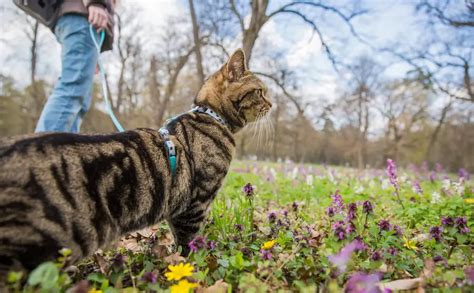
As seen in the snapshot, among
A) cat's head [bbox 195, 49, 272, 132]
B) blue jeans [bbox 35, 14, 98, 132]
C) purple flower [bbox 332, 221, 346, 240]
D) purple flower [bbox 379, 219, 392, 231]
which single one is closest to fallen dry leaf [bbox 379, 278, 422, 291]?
purple flower [bbox 332, 221, 346, 240]

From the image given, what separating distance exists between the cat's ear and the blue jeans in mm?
1673

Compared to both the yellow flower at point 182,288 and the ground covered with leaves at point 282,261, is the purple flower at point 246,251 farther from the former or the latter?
the yellow flower at point 182,288

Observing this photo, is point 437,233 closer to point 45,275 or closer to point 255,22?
point 45,275

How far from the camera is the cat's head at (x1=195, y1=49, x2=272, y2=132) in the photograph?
289 centimetres

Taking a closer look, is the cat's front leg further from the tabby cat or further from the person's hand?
the person's hand

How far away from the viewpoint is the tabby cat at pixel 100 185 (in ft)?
4.77

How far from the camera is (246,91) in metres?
2.95

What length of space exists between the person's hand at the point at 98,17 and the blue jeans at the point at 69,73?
138 millimetres

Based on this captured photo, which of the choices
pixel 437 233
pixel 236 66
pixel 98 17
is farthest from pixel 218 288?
pixel 98 17

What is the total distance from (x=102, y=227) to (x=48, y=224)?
0.27 m

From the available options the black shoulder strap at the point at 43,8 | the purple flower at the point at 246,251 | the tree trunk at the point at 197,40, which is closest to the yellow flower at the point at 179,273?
the purple flower at the point at 246,251

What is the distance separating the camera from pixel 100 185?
169cm

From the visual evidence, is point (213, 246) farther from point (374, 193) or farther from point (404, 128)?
point (404, 128)

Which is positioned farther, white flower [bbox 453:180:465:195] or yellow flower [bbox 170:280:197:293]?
white flower [bbox 453:180:465:195]
